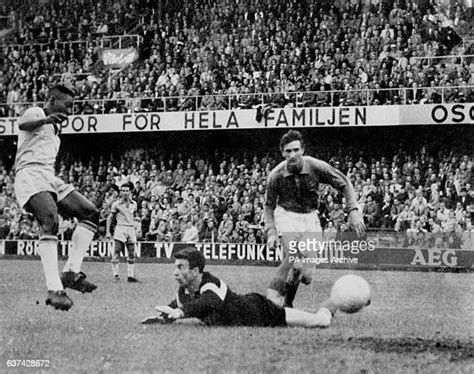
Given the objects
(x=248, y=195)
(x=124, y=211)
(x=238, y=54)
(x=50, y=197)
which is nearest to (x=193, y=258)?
(x=50, y=197)

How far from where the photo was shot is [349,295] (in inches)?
310

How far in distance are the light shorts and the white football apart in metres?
0.56

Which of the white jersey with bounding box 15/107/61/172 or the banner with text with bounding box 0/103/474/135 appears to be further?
the banner with text with bounding box 0/103/474/135

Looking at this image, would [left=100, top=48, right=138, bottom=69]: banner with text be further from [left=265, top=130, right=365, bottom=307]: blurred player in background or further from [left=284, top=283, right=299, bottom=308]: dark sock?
[left=284, top=283, right=299, bottom=308]: dark sock

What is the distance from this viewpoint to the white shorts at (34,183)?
784 cm

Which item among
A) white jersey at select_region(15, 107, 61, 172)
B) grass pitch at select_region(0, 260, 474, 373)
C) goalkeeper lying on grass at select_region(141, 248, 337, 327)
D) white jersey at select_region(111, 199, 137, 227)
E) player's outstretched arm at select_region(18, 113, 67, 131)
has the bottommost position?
grass pitch at select_region(0, 260, 474, 373)

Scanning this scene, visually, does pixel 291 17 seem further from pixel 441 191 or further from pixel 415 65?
pixel 441 191

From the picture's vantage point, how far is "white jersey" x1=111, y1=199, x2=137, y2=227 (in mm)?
11891

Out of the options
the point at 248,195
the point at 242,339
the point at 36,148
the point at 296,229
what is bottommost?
the point at 242,339

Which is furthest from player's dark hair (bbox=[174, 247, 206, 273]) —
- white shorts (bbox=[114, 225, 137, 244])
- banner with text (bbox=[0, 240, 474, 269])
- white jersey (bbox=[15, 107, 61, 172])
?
white shorts (bbox=[114, 225, 137, 244])

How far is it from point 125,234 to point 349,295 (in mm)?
5278

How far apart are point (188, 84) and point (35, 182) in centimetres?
501

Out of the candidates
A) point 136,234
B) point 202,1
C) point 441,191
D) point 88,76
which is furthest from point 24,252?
point 441,191

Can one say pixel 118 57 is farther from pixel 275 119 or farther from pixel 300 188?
pixel 300 188
